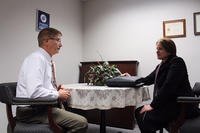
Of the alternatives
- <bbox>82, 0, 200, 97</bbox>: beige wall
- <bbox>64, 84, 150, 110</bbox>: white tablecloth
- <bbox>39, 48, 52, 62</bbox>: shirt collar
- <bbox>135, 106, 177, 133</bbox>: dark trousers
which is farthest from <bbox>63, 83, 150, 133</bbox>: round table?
<bbox>82, 0, 200, 97</bbox>: beige wall

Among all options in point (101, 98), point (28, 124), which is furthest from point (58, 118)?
point (101, 98)

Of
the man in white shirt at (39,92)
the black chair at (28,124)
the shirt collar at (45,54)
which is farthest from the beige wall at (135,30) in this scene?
the black chair at (28,124)

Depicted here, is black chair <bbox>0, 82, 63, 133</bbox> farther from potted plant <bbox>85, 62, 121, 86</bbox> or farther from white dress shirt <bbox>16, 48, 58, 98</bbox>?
potted plant <bbox>85, 62, 121, 86</bbox>

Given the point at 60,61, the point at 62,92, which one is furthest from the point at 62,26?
the point at 62,92

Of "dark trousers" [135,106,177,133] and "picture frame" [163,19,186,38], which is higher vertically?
"picture frame" [163,19,186,38]

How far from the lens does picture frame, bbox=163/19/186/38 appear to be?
385cm

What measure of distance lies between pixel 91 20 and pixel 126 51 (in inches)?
37.6

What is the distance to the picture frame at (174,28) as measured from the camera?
12.6 ft

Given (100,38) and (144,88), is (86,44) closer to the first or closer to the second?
(100,38)

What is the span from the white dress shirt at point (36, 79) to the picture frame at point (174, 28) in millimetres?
2398

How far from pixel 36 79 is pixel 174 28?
2659 millimetres

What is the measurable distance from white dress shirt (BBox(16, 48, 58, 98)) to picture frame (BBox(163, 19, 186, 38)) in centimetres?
240

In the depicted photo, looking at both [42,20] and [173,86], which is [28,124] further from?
[42,20]

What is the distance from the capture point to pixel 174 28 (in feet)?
12.8
